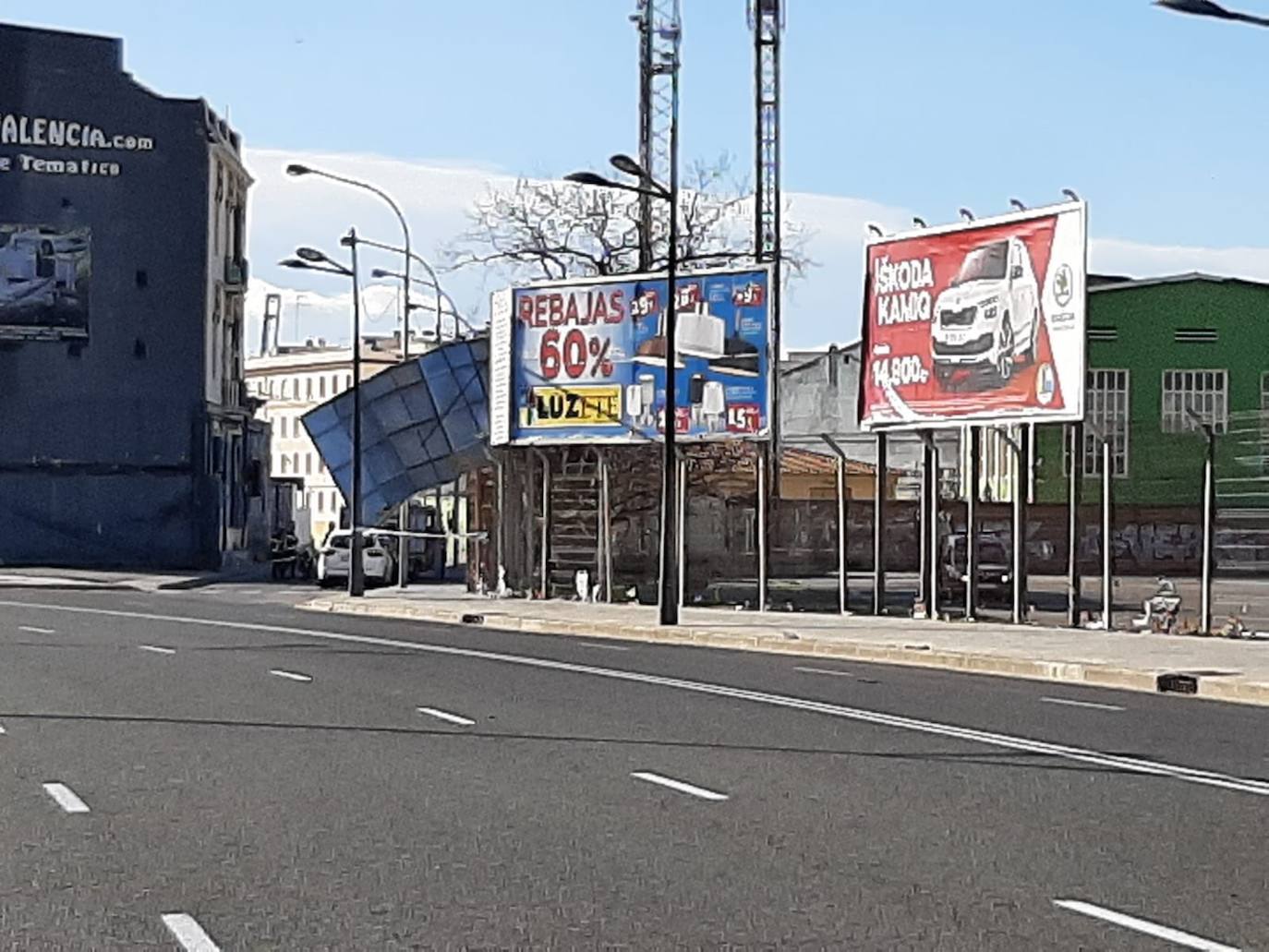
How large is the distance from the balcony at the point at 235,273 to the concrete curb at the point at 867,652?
1386 inches

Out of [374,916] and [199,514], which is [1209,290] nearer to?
[199,514]

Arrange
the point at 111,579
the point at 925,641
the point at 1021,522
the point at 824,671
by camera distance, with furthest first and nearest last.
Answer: the point at 111,579 → the point at 1021,522 → the point at 925,641 → the point at 824,671

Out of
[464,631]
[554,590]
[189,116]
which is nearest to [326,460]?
[554,590]

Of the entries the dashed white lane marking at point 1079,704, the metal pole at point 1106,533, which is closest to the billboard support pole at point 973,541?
the metal pole at point 1106,533

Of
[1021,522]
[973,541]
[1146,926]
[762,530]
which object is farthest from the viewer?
[762,530]

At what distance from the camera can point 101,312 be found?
69312mm

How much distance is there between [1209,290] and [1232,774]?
60157 mm

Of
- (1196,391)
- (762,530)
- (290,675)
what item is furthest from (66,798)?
(1196,391)

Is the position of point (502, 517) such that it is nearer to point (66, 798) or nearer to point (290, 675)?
point (290, 675)

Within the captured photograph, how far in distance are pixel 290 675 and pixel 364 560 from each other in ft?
111

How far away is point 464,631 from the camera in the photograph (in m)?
34.7

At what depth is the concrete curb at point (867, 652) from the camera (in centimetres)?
2295

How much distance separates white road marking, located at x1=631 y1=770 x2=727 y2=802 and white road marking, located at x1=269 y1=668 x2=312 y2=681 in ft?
30.1

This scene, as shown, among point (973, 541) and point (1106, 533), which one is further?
point (973, 541)
